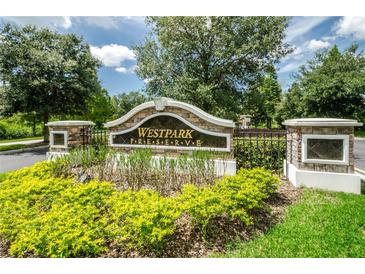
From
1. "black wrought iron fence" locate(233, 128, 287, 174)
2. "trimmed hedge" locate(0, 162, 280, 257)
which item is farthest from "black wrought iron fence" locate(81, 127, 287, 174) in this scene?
"trimmed hedge" locate(0, 162, 280, 257)

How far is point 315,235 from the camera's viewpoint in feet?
10.3

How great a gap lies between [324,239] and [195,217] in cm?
173

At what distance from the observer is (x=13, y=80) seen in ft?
42.4

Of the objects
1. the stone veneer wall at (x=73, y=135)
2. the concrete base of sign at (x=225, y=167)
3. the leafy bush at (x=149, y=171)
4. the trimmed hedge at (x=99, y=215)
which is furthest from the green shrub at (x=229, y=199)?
the stone veneer wall at (x=73, y=135)

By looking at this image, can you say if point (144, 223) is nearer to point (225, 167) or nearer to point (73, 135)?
point (225, 167)

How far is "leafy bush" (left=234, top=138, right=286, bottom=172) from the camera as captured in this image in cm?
625

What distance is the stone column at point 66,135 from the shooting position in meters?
7.21

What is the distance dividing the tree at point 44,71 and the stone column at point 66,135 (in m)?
7.18

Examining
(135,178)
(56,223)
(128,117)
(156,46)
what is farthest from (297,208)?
(156,46)

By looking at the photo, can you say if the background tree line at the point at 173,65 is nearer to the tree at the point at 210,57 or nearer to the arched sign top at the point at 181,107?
the tree at the point at 210,57

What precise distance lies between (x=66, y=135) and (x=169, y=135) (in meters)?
3.45

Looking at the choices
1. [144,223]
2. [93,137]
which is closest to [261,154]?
[144,223]

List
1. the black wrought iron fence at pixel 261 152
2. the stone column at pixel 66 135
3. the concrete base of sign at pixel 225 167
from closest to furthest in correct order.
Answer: the concrete base of sign at pixel 225 167 → the black wrought iron fence at pixel 261 152 → the stone column at pixel 66 135

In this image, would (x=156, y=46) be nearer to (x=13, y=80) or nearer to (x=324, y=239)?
(x=13, y=80)
